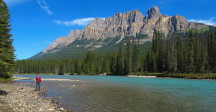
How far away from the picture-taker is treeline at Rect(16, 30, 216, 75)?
92.7 m

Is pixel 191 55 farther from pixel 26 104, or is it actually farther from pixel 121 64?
pixel 26 104

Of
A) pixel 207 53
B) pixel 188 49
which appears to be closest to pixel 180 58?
pixel 188 49

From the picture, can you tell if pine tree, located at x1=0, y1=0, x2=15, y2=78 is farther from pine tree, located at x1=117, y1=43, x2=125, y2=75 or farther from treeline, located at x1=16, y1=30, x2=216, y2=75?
pine tree, located at x1=117, y1=43, x2=125, y2=75

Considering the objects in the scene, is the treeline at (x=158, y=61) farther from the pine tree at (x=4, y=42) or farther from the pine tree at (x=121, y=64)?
the pine tree at (x=4, y=42)

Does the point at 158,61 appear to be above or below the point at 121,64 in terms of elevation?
above

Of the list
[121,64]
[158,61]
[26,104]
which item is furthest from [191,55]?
[26,104]

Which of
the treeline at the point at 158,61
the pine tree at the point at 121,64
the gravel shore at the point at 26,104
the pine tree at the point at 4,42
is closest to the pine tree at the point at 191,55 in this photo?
the treeline at the point at 158,61

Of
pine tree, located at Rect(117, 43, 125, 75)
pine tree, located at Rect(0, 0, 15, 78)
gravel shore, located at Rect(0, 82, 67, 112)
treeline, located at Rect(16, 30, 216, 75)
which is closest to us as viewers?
gravel shore, located at Rect(0, 82, 67, 112)

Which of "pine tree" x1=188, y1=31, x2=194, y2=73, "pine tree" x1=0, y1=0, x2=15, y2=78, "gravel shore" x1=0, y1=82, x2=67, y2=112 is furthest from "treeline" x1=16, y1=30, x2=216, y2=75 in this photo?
"pine tree" x1=0, y1=0, x2=15, y2=78

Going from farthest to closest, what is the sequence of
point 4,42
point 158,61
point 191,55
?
point 158,61 < point 191,55 < point 4,42

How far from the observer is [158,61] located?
111625 mm

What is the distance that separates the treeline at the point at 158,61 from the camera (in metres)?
92.7

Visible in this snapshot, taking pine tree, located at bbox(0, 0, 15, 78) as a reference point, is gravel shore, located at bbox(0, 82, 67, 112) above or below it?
below

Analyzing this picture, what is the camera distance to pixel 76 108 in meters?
18.7
